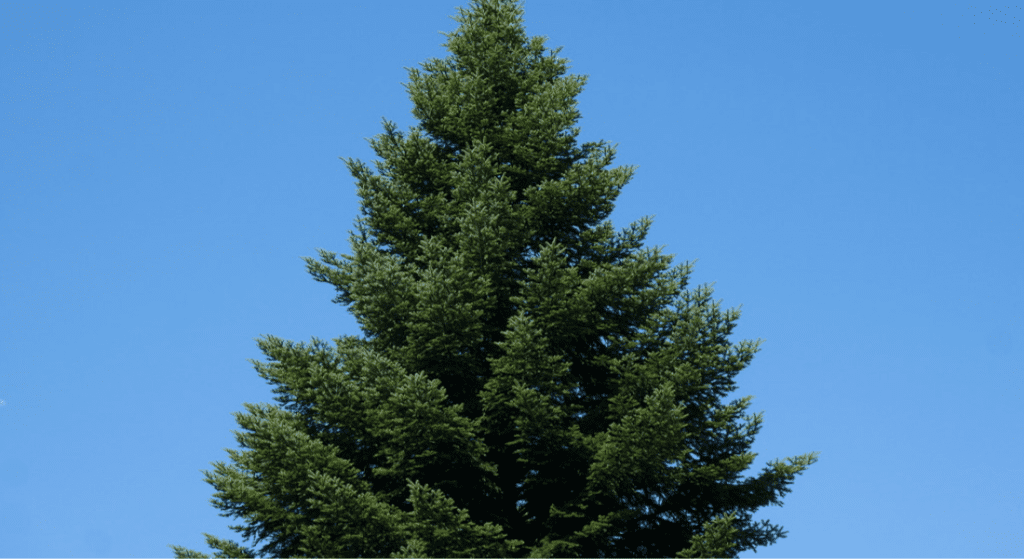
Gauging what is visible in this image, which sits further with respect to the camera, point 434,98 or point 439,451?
point 434,98

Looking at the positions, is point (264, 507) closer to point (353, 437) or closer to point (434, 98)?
point (353, 437)

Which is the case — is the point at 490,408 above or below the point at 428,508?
above

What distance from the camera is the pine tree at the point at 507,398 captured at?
13766mm

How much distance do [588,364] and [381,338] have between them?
3.83m

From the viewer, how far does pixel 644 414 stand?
13461 millimetres

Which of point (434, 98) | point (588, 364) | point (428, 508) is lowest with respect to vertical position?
point (428, 508)

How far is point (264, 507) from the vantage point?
1441cm

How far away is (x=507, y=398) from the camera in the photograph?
14961 millimetres

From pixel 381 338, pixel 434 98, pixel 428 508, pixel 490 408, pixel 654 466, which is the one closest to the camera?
pixel 428 508

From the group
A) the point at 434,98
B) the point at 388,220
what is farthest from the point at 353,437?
the point at 434,98

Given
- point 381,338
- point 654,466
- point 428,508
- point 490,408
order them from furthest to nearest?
point 381,338
point 490,408
point 654,466
point 428,508

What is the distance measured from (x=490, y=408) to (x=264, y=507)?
397cm

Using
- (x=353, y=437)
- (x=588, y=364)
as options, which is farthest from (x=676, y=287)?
(x=353, y=437)

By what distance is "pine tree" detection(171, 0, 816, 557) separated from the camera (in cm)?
1377
